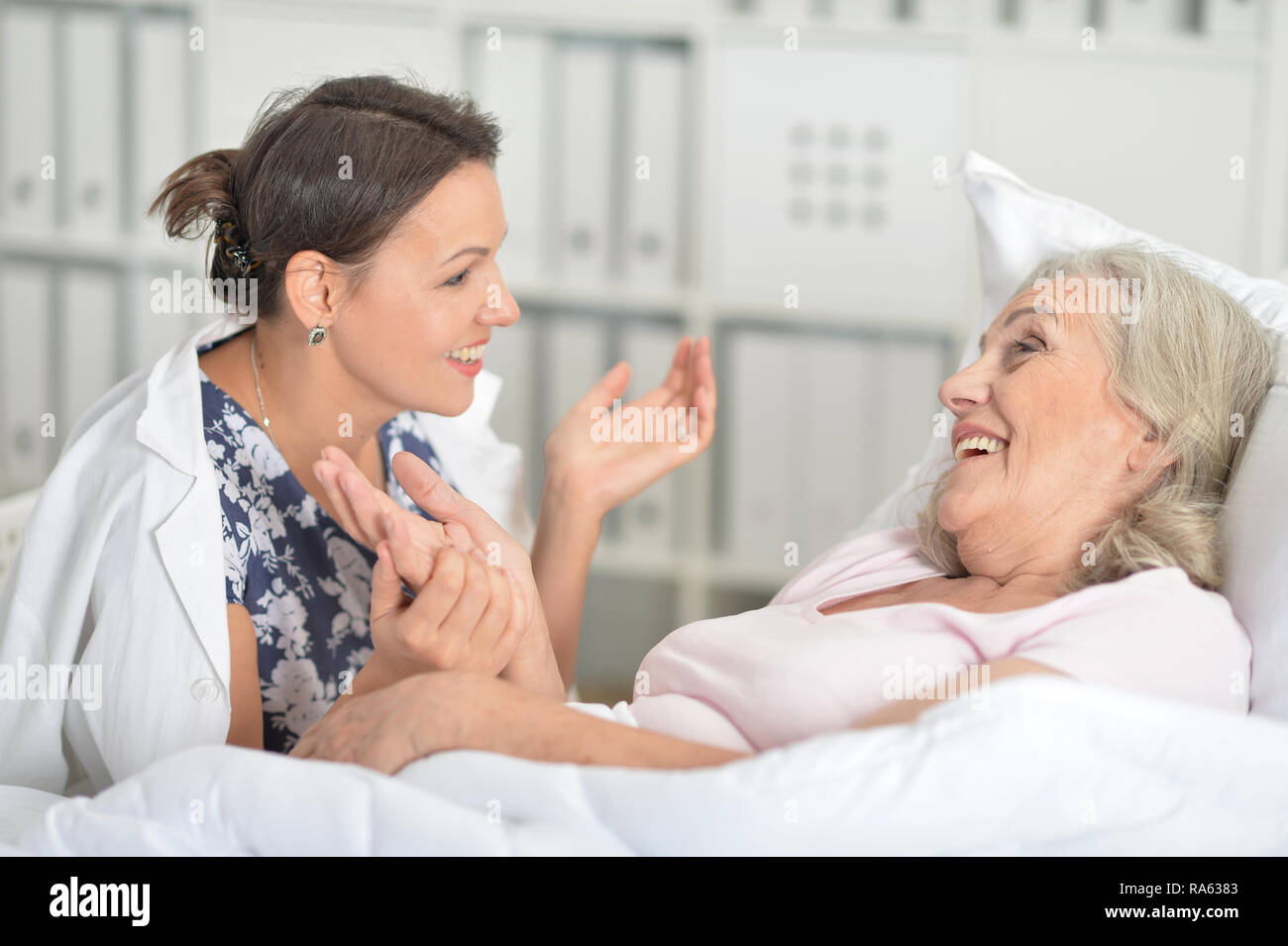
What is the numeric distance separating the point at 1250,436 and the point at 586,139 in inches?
57.4

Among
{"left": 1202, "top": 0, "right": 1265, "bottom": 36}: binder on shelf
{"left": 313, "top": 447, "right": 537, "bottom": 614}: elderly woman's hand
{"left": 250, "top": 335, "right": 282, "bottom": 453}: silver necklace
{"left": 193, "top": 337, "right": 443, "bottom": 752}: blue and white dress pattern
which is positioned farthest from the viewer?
{"left": 1202, "top": 0, "right": 1265, "bottom": 36}: binder on shelf

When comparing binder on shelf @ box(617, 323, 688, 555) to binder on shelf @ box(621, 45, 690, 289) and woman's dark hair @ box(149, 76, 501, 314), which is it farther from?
woman's dark hair @ box(149, 76, 501, 314)

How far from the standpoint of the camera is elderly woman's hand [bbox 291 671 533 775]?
0.89 metres

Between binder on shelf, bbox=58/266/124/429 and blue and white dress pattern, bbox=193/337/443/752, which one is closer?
blue and white dress pattern, bbox=193/337/443/752

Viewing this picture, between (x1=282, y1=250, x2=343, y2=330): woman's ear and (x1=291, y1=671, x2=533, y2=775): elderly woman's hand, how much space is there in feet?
1.71

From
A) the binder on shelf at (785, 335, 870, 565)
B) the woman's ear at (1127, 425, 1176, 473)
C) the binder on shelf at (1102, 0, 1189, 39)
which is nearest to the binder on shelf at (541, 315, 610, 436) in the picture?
the binder on shelf at (785, 335, 870, 565)

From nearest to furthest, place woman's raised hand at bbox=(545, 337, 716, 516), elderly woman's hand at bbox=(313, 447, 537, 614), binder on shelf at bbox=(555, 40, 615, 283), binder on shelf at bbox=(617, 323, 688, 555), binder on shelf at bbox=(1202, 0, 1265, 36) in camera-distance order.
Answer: elderly woman's hand at bbox=(313, 447, 537, 614)
woman's raised hand at bbox=(545, 337, 716, 516)
binder on shelf at bbox=(1202, 0, 1265, 36)
binder on shelf at bbox=(555, 40, 615, 283)
binder on shelf at bbox=(617, 323, 688, 555)

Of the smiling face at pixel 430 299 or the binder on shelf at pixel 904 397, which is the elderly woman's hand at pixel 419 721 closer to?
the smiling face at pixel 430 299

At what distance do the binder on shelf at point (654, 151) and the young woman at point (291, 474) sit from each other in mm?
825

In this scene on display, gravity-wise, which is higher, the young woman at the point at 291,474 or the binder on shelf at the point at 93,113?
the binder on shelf at the point at 93,113

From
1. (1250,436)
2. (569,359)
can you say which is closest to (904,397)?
(569,359)

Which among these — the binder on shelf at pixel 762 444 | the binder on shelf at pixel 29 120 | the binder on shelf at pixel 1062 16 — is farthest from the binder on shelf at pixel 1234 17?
the binder on shelf at pixel 29 120

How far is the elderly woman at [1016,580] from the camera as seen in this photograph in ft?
3.00
